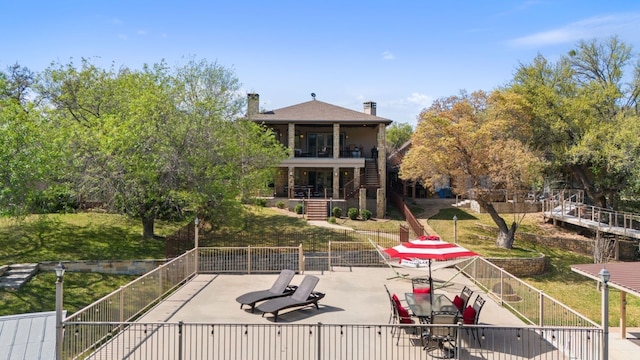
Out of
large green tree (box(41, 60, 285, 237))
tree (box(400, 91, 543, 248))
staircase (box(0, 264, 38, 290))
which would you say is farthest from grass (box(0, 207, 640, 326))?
tree (box(400, 91, 543, 248))

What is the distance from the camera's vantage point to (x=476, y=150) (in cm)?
2606

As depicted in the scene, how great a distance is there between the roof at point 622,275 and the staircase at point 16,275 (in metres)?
18.6

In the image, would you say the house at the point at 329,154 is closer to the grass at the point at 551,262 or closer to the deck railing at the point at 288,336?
the grass at the point at 551,262

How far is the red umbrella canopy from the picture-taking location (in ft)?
37.7

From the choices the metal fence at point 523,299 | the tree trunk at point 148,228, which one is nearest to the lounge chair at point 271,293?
the metal fence at point 523,299

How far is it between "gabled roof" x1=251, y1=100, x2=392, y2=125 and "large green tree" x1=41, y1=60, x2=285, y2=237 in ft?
23.6

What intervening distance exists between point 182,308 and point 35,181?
865 cm

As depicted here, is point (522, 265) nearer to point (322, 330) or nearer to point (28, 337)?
point (322, 330)

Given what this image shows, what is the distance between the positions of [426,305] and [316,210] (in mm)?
20004

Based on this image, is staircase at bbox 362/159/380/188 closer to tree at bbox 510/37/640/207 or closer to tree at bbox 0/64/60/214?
tree at bbox 510/37/640/207

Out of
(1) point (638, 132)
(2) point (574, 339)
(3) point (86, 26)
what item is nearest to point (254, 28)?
(3) point (86, 26)

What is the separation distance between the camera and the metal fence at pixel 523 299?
36.0 ft

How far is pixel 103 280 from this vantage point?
1859 centimetres

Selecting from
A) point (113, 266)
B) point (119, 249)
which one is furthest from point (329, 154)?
point (113, 266)
